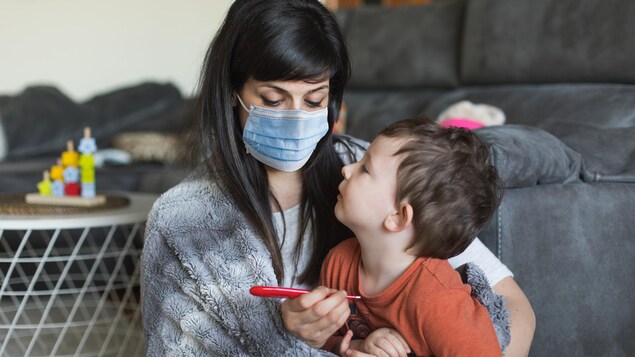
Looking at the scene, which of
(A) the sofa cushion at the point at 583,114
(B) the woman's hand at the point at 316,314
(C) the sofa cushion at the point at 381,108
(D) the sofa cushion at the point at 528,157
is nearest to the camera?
(B) the woman's hand at the point at 316,314

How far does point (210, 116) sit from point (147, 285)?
1.05 feet

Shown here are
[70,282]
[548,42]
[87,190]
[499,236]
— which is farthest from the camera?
[70,282]

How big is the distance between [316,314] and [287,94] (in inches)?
16.2

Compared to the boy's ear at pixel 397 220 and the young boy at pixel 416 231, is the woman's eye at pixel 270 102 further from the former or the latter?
the boy's ear at pixel 397 220

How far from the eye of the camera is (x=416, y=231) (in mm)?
1198

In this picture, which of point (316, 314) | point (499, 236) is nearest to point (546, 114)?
point (499, 236)

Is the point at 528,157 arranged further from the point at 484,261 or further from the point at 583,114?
the point at 583,114

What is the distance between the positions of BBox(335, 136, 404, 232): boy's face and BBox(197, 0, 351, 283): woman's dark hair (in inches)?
7.2

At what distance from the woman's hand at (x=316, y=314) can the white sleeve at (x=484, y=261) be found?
293mm

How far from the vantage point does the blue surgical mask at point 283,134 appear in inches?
53.4

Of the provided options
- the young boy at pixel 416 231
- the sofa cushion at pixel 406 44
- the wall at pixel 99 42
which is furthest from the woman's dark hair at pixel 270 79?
the wall at pixel 99 42

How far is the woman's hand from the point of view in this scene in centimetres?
108

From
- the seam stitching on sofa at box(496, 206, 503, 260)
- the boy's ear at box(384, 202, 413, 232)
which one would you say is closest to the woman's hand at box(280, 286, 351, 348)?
the boy's ear at box(384, 202, 413, 232)

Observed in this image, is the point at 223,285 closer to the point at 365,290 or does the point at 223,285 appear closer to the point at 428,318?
the point at 365,290
